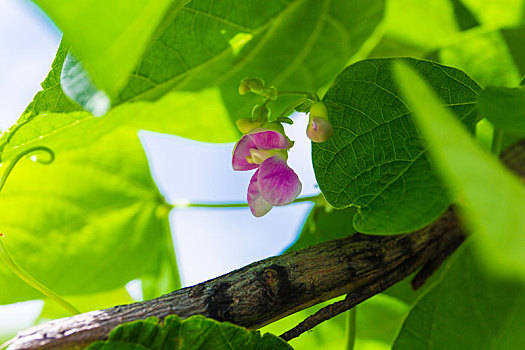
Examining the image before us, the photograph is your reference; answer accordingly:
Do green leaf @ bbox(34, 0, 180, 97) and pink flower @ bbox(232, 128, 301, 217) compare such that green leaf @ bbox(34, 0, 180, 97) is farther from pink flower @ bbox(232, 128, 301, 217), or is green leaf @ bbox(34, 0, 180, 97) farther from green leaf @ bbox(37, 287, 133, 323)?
green leaf @ bbox(37, 287, 133, 323)

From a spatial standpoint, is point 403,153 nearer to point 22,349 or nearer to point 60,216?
point 22,349

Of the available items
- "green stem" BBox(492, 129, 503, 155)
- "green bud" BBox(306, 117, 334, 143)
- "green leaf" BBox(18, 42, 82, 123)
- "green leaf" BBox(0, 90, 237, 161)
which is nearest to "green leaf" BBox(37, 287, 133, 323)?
"green leaf" BBox(0, 90, 237, 161)

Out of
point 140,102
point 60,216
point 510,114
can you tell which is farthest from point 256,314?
point 60,216

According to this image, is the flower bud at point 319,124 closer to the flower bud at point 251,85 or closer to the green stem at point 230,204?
the flower bud at point 251,85

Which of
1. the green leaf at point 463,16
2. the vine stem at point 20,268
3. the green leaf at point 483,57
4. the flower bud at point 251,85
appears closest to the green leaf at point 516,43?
the green leaf at point 483,57

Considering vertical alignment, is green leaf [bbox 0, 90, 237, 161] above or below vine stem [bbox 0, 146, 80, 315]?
above
